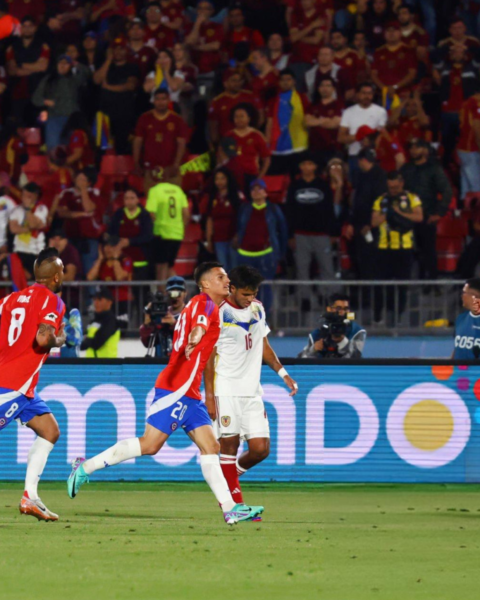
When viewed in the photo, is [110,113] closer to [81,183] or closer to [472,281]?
[81,183]

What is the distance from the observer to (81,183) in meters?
18.2

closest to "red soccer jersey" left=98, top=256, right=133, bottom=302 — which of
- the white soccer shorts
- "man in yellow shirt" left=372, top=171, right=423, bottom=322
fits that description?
"man in yellow shirt" left=372, top=171, right=423, bottom=322

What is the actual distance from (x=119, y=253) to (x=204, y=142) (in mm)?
3151

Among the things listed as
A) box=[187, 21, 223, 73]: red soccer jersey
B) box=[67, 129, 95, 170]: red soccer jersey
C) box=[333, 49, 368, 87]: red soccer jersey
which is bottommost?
box=[67, 129, 95, 170]: red soccer jersey

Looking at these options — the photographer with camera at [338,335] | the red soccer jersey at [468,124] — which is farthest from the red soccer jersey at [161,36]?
the photographer with camera at [338,335]

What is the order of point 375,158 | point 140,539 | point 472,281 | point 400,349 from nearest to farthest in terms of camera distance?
point 140,539 → point 472,281 → point 400,349 → point 375,158

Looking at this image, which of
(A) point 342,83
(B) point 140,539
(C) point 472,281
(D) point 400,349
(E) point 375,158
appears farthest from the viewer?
(A) point 342,83

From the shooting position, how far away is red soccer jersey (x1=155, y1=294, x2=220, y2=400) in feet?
30.4

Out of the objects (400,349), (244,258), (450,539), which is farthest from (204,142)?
(450,539)

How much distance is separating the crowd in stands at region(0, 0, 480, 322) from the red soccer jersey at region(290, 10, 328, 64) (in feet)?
0.10

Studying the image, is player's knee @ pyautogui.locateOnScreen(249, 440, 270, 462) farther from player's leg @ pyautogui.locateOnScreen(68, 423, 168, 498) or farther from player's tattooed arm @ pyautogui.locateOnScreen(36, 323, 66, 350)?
player's tattooed arm @ pyautogui.locateOnScreen(36, 323, 66, 350)

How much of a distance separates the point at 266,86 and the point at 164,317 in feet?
22.5

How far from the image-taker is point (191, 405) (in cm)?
941

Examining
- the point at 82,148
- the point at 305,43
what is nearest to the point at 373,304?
the point at 305,43
